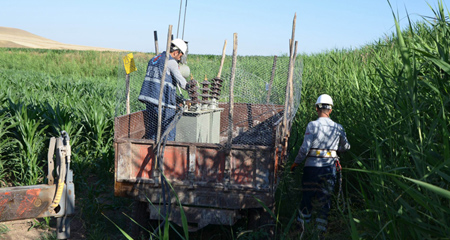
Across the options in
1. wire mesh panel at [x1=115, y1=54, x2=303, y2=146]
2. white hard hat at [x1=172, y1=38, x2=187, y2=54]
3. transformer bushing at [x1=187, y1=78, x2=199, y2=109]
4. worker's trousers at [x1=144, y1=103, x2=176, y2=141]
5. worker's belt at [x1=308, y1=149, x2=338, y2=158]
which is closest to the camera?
worker's belt at [x1=308, y1=149, x2=338, y2=158]

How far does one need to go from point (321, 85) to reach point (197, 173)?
696 cm

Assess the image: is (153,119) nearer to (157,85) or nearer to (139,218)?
(157,85)

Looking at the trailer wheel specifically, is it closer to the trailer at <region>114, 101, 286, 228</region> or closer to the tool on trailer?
the trailer at <region>114, 101, 286, 228</region>

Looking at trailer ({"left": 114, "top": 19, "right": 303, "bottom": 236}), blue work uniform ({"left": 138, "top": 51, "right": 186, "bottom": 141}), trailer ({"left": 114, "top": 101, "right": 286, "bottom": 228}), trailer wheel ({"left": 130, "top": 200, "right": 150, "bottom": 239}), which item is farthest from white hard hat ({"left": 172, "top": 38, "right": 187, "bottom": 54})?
trailer wheel ({"left": 130, "top": 200, "right": 150, "bottom": 239})

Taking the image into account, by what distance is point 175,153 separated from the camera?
434cm

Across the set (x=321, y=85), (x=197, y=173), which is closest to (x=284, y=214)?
(x=197, y=173)

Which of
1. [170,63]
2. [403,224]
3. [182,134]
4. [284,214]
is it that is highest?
[170,63]

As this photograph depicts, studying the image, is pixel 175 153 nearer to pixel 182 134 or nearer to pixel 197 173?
pixel 197 173

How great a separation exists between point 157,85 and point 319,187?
2.28 meters

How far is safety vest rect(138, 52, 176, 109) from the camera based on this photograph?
18.1ft

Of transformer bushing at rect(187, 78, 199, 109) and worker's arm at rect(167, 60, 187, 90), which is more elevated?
worker's arm at rect(167, 60, 187, 90)

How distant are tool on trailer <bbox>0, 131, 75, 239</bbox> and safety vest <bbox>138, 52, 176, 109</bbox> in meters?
2.30

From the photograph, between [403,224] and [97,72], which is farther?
[97,72]

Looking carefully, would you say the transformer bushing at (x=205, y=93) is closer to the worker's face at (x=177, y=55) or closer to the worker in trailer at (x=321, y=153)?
the worker's face at (x=177, y=55)
